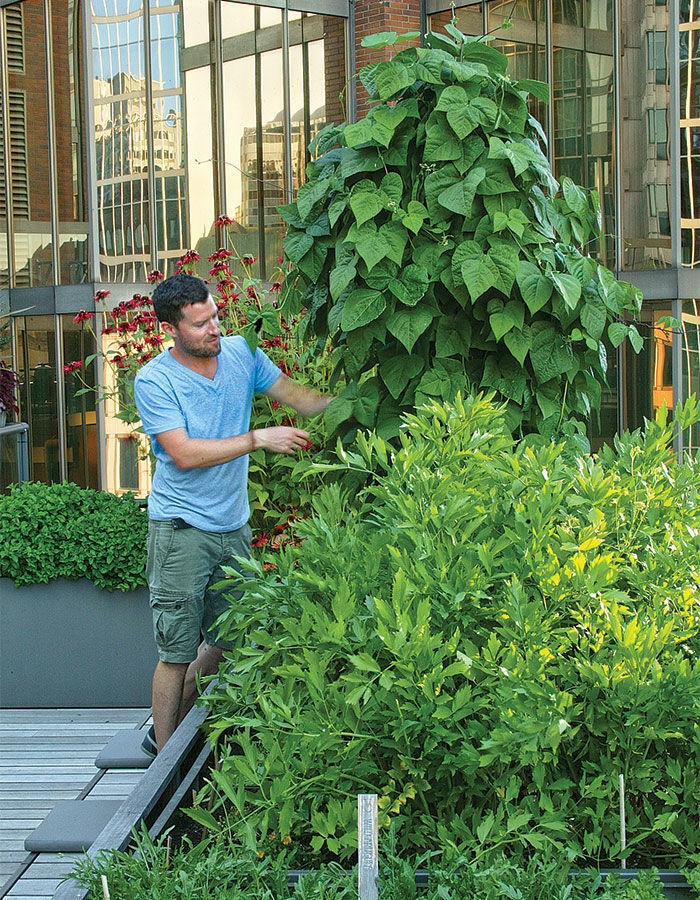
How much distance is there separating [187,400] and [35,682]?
95.4 inches

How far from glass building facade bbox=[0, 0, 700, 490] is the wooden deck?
5700 millimetres

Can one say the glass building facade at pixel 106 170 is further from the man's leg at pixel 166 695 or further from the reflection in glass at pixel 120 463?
the man's leg at pixel 166 695

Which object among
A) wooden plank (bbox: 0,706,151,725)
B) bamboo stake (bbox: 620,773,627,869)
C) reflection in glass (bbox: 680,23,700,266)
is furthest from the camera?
reflection in glass (bbox: 680,23,700,266)

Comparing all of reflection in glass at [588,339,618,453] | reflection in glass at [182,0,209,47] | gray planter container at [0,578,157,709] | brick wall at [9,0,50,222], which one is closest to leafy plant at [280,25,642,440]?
gray planter container at [0,578,157,709]

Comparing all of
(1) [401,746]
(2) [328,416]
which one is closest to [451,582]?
(1) [401,746]

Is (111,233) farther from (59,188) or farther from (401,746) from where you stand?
(401,746)

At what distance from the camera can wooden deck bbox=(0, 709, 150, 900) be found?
11.4 feet

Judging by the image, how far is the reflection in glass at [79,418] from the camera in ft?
35.3

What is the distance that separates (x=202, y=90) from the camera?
11.2m

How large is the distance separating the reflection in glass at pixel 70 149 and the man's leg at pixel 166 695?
7.89m

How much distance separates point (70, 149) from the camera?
10.8m

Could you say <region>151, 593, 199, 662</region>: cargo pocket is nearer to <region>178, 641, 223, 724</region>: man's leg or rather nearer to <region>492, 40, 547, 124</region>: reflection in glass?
<region>178, 641, 223, 724</region>: man's leg

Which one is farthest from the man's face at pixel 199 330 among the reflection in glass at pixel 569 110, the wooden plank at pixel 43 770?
the reflection in glass at pixel 569 110

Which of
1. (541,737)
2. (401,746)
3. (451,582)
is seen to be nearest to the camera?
(541,737)
